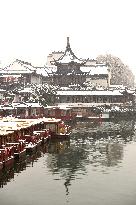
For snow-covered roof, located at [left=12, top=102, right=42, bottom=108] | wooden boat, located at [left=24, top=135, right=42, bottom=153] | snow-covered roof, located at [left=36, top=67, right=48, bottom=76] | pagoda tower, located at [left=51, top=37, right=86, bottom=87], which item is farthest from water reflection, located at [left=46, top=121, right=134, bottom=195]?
snow-covered roof, located at [left=36, top=67, right=48, bottom=76]

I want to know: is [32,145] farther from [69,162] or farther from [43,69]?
[43,69]

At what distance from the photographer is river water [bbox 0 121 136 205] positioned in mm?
27516

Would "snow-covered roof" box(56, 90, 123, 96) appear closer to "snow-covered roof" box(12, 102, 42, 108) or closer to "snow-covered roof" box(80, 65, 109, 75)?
"snow-covered roof" box(12, 102, 42, 108)

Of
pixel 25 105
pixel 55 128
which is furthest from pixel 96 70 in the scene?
pixel 55 128

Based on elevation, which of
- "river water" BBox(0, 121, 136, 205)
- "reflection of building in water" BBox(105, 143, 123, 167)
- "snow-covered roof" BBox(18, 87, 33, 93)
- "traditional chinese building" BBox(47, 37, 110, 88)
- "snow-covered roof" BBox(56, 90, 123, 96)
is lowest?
"river water" BBox(0, 121, 136, 205)

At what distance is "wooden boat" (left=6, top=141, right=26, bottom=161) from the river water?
774mm

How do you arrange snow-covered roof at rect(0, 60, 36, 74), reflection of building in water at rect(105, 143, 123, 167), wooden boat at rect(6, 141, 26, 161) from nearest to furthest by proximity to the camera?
wooden boat at rect(6, 141, 26, 161) < reflection of building in water at rect(105, 143, 123, 167) < snow-covered roof at rect(0, 60, 36, 74)

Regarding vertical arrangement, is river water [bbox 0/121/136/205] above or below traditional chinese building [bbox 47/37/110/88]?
below

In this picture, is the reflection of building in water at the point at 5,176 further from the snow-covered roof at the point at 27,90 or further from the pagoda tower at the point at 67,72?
the pagoda tower at the point at 67,72

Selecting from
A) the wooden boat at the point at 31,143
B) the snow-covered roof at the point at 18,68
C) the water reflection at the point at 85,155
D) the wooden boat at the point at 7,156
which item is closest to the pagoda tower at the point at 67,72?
the snow-covered roof at the point at 18,68

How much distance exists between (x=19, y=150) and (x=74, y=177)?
933 centimetres

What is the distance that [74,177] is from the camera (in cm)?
3403

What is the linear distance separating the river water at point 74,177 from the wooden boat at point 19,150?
774 mm

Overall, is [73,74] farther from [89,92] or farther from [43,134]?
[43,134]
